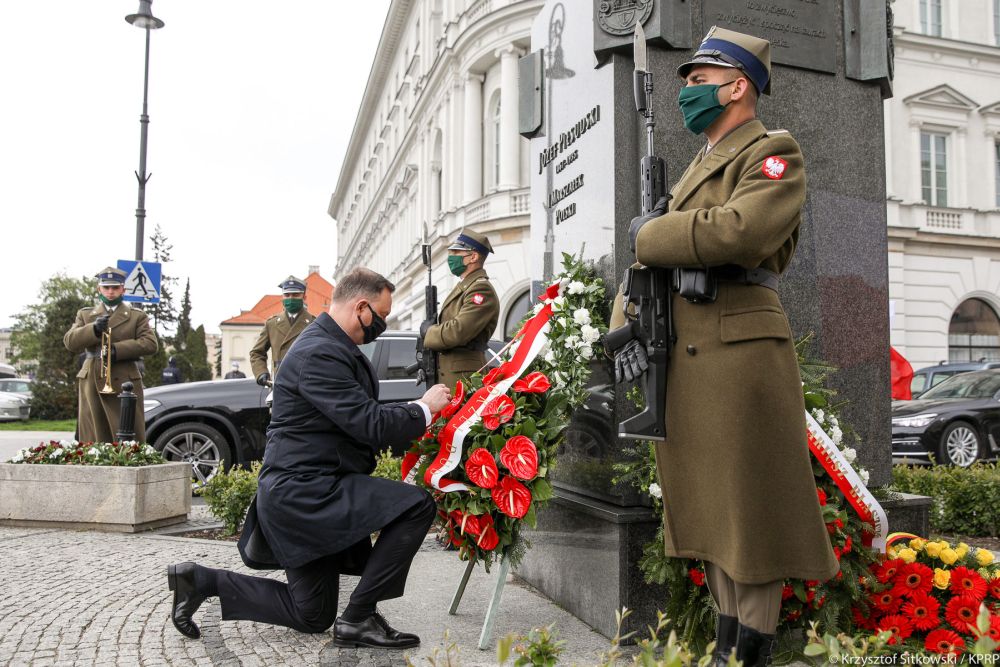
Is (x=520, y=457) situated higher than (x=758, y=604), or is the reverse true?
(x=520, y=457)

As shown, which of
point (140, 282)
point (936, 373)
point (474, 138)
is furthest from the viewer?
point (474, 138)

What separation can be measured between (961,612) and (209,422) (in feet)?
25.0

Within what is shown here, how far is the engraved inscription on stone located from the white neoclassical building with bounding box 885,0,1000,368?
21.0 metres

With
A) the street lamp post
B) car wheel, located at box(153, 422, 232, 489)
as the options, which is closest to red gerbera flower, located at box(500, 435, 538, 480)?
car wheel, located at box(153, 422, 232, 489)

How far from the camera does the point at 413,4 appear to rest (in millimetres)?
36125

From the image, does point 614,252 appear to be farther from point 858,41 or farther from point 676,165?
point 858,41

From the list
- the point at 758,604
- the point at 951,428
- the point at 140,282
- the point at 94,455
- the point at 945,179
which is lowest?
the point at 758,604

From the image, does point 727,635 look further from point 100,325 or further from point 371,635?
point 100,325

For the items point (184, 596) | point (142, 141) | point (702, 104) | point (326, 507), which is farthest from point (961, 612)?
point (142, 141)

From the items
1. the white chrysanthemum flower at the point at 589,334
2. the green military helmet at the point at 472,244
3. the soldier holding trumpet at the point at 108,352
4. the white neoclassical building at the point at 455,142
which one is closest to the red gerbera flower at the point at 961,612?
the white chrysanthemum flower at the point at 589,334

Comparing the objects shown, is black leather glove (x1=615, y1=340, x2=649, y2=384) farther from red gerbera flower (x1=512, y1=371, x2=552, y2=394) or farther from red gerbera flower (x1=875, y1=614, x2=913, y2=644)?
red gerbera flower (x1=875, y1=614, x2=913, y2=644)

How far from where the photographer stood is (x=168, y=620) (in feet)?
13.2

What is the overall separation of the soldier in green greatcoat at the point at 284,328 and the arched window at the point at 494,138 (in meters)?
16.0

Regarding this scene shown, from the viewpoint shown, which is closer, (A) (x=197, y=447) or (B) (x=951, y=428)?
(A) (x=197, y=447)
